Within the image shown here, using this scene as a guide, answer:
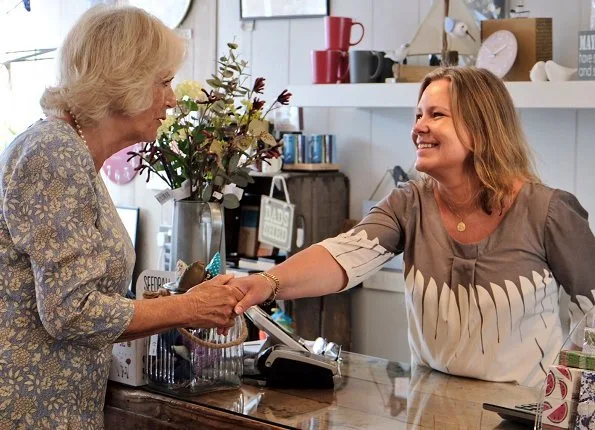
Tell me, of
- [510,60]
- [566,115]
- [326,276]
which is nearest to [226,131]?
[326,276]

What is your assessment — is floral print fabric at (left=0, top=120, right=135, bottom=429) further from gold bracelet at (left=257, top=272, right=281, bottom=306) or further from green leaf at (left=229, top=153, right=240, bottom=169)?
green leaf at (left=229, top=153, right=240, bottom=169)

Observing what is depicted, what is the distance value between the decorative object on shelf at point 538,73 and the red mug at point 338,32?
0.79 m

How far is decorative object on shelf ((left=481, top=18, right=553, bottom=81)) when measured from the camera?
329 centimetres

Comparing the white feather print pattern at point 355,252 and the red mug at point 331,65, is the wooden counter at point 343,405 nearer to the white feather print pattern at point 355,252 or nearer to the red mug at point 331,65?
the white feather print pattern at point 355,252

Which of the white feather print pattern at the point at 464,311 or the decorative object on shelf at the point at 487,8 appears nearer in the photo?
the white feather print pattern at the point at 464,311

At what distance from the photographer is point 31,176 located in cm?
174

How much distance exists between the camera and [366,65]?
3672 millimetres

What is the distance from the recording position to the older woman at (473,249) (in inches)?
87.2

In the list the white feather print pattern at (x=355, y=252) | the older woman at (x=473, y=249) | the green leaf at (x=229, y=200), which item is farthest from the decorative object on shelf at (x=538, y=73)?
the green leaf at (x=229, y=200)

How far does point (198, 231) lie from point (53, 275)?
0.75 meters

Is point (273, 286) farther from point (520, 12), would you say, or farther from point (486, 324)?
point (520, 12)

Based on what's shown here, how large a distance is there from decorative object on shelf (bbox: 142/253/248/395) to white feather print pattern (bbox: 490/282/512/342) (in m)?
0.58

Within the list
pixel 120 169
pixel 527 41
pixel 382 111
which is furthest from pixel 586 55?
pixel 120 169

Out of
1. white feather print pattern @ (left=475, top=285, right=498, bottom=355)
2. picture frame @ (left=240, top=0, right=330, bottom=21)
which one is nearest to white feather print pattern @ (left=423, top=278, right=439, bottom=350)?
white feather print pattern @ (left=475, top=285, right=498, bottom=355)
